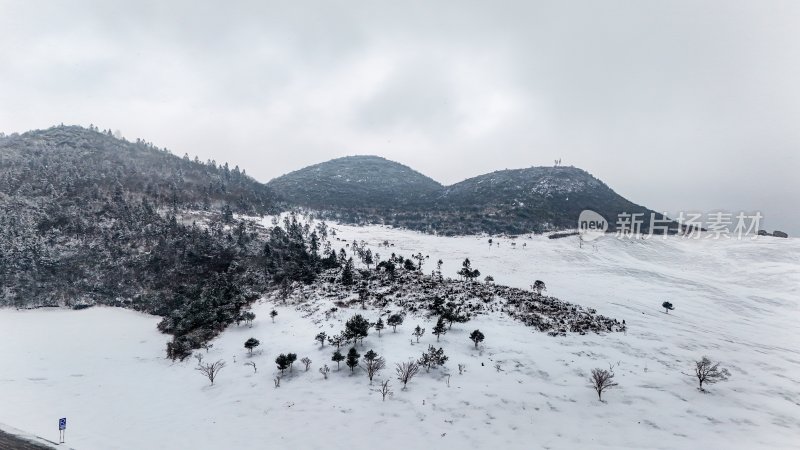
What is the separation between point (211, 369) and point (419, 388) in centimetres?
2338

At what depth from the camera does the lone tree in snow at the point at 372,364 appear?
122 feet

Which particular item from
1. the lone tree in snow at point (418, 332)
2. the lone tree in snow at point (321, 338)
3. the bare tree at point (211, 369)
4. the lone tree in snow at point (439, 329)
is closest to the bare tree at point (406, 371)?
the lone tree in snow at point (418, 332)

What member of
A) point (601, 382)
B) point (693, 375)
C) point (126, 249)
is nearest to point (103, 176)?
point (126, 249)

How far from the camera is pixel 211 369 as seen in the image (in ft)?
130

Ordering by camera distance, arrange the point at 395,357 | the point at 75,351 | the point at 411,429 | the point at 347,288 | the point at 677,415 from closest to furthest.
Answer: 1. the point at 411,429
2. the point at 677,415
3. the point at 395,357
4. the point at 75,351
5. the point at 347,288

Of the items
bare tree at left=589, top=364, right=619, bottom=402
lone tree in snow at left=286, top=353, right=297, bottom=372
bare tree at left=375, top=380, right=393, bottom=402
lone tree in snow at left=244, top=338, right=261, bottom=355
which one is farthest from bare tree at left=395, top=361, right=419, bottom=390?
lone tree in snow at left=244, top=338, right=261, bottom=355

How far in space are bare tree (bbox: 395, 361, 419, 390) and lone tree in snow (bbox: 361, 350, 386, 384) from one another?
2.10 metres

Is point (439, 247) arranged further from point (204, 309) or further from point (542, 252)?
point (204, 309)

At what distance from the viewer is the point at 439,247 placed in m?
123

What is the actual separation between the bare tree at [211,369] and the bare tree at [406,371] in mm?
20696

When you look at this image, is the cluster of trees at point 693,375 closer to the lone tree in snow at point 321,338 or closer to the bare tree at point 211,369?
the lone tree in snow at point 321,338

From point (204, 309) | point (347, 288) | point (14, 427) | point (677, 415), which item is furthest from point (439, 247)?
point (14, 427)

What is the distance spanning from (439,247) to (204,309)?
261ft

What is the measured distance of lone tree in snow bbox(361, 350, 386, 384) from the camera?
122 ft
